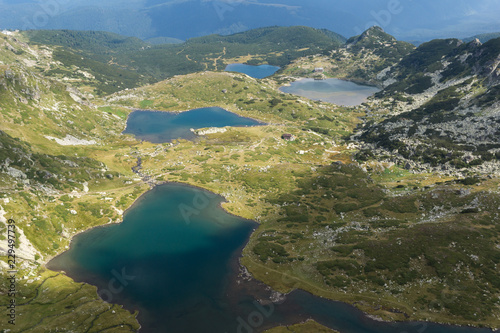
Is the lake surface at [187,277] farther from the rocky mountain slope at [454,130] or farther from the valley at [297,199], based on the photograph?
the rocky mountain slope at [454,130]

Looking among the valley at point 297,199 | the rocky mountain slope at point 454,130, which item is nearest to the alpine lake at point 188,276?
the valley at point 297,199

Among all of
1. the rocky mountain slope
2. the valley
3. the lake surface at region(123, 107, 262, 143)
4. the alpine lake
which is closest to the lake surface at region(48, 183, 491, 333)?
the alpine lake

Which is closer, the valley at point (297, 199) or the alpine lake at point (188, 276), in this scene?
the alpine lake at point (188, 276)

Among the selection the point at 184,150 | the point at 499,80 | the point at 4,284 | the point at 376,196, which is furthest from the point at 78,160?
the point at 499,80

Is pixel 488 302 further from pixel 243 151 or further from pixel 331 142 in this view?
pixel 331 142

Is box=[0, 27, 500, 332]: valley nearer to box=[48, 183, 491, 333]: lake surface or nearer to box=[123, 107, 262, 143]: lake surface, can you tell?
box=[48, 183, 491, 333]: lake surface
